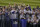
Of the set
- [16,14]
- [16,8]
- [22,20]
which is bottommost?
[22,20]

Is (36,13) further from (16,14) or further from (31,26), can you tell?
(16,14)

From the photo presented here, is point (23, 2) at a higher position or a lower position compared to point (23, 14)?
higher

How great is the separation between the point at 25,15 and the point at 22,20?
0.38 feet

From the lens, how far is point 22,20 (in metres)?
1.55

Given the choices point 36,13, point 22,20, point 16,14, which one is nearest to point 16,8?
point 16,14

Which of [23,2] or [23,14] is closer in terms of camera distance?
[23,14]

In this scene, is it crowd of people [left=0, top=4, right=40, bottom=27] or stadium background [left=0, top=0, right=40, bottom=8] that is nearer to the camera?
crowd of people [left=0, top=4, right=40, bottom=27]

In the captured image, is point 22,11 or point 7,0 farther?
point 7,0

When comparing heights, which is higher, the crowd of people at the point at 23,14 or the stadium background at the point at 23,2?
the stadium background at the point at 23,2

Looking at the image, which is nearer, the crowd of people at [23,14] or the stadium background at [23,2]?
the crowd of people at [23,14]

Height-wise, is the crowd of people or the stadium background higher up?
the stadium background

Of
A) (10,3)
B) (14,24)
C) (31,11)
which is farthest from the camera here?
(10,3)

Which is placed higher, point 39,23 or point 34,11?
point 34,11

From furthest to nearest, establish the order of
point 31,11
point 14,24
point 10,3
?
point 10,3, point 31,11, point 14,24
